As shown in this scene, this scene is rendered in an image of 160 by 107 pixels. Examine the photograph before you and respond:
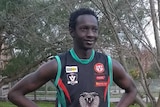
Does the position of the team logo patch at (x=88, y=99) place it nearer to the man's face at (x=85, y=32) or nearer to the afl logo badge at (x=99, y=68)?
the afl logo badge at (x=99, y=68)

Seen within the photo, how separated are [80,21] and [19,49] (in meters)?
9.96

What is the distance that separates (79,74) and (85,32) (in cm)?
22

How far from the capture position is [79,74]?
6.14 feet

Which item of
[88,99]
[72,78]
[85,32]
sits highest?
[85,32]

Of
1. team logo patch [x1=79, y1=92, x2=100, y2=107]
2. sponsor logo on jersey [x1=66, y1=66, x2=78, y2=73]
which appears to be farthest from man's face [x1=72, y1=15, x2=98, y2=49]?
team logo patch [x1=79, y1=92, x2=100, y2=107]

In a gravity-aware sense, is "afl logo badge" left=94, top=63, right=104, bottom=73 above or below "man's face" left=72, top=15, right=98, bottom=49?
below

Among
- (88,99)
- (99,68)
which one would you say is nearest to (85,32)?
(99,68)

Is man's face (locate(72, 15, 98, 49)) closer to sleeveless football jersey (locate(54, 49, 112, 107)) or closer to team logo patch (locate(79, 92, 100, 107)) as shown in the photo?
sleeveless football jersey (locate(54, 49, 112, 107))

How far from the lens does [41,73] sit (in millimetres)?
1890

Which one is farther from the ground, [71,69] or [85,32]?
[85,32]

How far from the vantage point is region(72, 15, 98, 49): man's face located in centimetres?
190

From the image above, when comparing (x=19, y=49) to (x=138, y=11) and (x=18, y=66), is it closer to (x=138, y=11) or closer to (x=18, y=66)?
(x=18, y=66)

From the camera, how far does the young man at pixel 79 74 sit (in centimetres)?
185

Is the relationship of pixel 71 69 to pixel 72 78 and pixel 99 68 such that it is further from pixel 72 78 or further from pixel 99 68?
pixel 99 68
